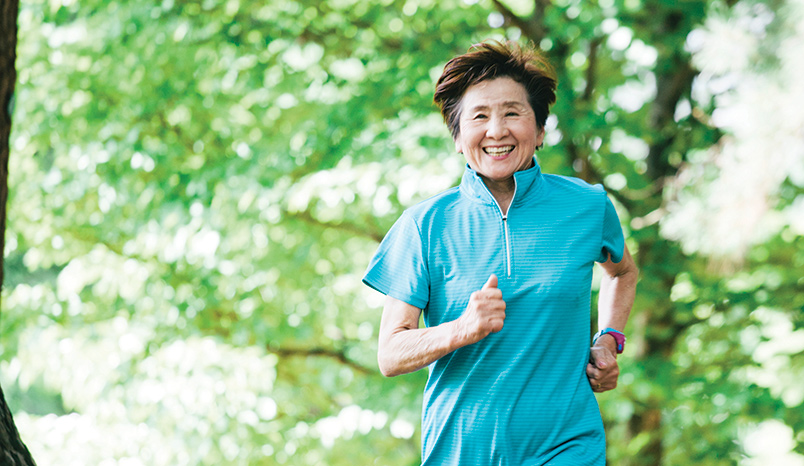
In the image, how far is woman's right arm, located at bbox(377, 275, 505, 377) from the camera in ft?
4.70

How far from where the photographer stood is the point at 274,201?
3.80 metres

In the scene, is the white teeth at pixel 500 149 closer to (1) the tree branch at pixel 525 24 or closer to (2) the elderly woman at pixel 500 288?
(2) the elderly woman at pixel 500 288

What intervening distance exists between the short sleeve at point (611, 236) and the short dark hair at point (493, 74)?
11.1 inches

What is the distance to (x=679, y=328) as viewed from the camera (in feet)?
15.7

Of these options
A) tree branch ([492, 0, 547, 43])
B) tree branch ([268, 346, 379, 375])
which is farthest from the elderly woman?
tree branch ([268, 346, 379, 375])

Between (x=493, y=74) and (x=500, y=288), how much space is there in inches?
19.9

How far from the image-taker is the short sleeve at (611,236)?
1.76 metres

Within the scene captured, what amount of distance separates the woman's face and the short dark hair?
2cm

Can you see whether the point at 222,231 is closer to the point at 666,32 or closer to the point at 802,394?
the point at 666,32

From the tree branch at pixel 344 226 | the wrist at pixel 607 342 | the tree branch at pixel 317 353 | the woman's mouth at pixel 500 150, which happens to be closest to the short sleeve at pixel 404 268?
the woman's mouth at pixel 500 150

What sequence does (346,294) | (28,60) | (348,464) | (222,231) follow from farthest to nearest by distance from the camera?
(346,294) < (348,464) < (28,60) < (222,231)

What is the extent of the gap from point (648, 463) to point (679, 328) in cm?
92

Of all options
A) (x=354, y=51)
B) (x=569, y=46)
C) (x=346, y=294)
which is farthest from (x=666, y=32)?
(x=346, y=294)

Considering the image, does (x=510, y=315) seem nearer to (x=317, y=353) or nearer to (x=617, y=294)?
(x=617, y=294)
